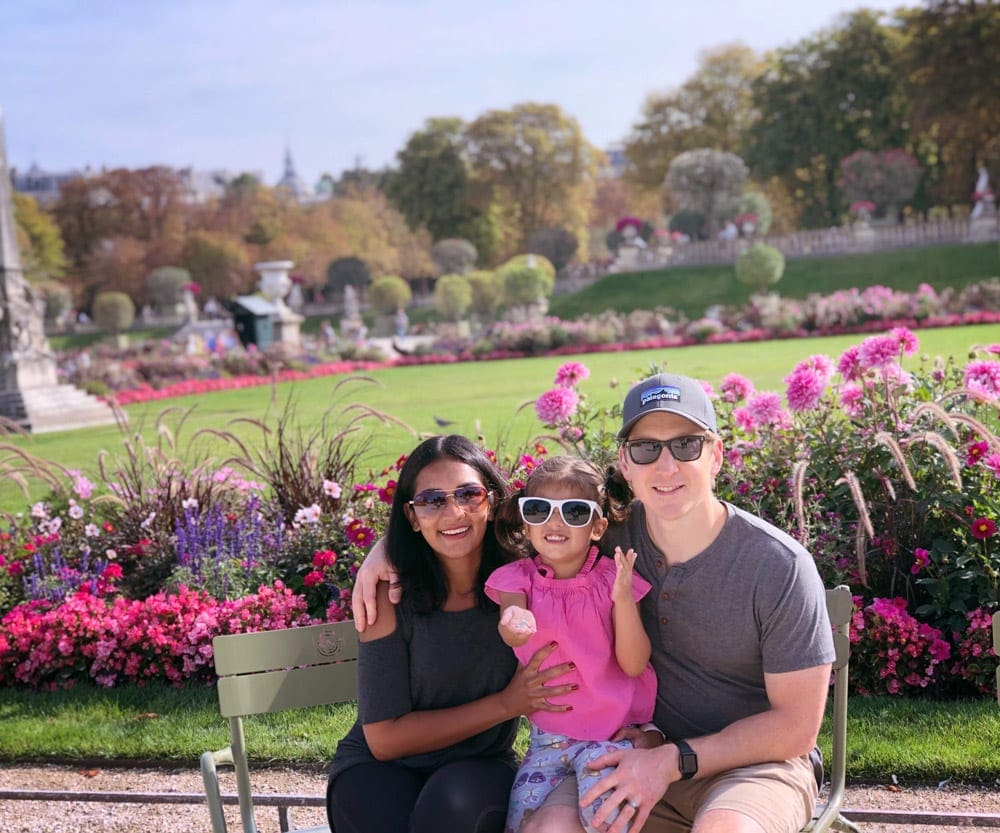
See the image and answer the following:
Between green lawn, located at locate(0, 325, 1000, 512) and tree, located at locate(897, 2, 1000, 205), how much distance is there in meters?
19.3

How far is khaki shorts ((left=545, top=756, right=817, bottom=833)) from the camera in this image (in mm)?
2242

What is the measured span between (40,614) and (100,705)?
79cm

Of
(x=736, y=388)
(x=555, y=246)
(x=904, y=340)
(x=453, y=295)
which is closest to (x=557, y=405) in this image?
(x=736, y=388)

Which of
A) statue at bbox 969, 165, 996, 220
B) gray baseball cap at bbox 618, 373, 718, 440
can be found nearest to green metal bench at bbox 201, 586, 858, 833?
gray baseball cap at bbox 618, 373, 718, 440

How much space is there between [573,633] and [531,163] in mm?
57926

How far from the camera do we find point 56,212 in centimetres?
6269

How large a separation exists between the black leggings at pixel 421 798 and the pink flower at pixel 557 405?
2.49 meters

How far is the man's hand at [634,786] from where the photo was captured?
7.33ft

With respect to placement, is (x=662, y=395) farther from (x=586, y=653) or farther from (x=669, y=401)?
(x=586, y=653)

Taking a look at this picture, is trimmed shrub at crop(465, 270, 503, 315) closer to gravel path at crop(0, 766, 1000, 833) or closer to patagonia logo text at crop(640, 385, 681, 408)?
gravel path at crop(0, 766, 1000, 833)

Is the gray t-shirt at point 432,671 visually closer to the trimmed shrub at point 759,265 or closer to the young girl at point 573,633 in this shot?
the young girl at point 573,633

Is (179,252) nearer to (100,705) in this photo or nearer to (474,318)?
(474,318)

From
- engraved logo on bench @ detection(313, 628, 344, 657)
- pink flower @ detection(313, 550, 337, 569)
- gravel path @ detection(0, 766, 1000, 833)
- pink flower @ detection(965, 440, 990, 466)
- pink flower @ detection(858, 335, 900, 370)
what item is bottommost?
gravel path @ detection(0, 766, 1000, 833)

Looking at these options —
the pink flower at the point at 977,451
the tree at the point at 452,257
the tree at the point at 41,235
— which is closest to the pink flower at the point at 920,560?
the pink flower at the point at 977,451
